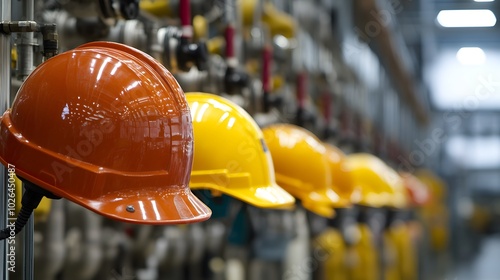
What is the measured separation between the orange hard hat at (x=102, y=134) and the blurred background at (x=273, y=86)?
217 millimetres

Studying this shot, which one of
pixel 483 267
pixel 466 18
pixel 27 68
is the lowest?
pixel 483 267

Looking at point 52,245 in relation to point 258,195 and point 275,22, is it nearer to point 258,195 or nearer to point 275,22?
point 258,195

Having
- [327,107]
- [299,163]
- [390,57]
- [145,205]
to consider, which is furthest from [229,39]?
[390,57]

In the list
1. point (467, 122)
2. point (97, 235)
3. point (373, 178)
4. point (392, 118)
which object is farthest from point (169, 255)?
point (467, 122)

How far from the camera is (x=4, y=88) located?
5.88 ft

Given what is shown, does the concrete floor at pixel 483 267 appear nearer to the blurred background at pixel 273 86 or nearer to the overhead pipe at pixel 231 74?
the blurred background at pixel 273 86

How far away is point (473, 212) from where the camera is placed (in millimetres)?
21953

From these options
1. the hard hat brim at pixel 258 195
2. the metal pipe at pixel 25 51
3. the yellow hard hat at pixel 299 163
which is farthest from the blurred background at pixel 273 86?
the yellow hard hat at pixel 299 163

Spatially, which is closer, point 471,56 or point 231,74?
point 231,74

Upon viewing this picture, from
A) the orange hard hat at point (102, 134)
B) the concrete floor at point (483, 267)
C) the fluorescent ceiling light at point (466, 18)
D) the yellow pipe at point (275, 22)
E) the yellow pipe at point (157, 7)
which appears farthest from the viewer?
the concrete floor at point (483, 267)

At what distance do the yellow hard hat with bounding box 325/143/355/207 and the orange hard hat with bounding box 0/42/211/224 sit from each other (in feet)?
5.79

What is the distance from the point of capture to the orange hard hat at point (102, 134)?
1524 mm

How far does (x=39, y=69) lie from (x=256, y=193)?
891 mm

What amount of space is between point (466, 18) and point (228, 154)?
37.1 ft
